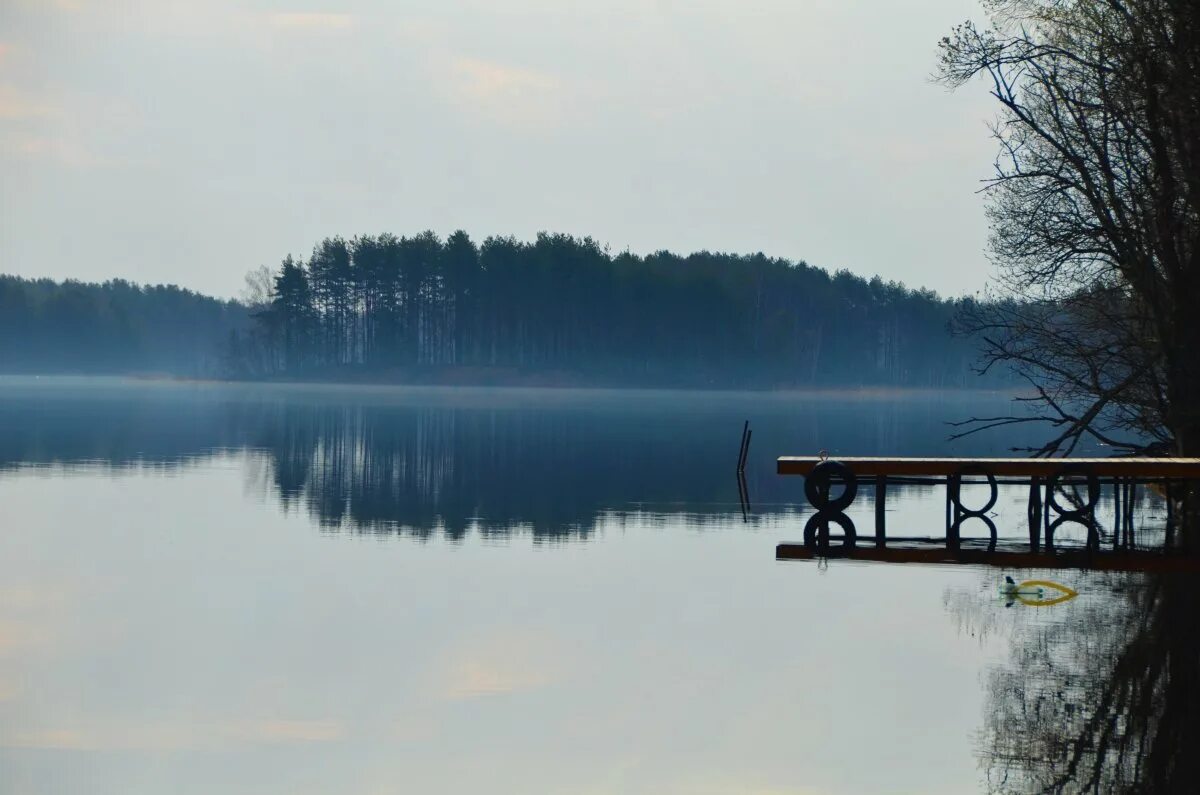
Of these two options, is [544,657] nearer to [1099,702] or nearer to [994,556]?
[1099,702]

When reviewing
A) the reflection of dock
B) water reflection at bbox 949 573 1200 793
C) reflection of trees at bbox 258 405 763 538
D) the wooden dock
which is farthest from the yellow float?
reflection of trees at bbox 258 405 763 538

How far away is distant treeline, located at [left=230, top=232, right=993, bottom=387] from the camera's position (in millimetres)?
162750

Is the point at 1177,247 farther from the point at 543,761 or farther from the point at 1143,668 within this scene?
the point at 543,761

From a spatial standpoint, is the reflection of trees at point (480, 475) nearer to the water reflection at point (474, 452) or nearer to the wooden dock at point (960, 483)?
the water reflection at point (474, 452)

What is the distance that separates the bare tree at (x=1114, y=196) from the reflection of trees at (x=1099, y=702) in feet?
33.2

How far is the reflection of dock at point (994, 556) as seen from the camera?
23.4m

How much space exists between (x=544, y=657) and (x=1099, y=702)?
6.06 meters

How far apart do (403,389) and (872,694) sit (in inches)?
5982

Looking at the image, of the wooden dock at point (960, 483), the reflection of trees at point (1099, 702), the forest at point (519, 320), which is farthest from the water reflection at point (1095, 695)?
the forest at point (519, 320)

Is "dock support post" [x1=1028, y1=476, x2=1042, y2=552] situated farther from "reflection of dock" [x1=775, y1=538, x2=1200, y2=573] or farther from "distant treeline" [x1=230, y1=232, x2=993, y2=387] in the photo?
"distant treeline" [x1=230, y1=232, x2=993, y2=387]

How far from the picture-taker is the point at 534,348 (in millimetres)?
164125

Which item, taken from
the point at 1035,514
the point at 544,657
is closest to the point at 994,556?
the point at 1035,514

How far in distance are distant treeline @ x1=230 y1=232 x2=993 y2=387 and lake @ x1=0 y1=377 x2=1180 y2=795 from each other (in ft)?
417

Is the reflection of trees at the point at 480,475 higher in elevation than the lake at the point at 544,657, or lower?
higher
